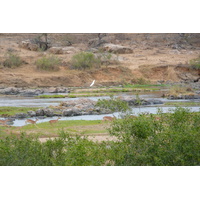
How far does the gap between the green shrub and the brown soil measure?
19.0 inches

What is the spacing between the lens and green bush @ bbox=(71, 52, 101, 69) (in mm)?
38062

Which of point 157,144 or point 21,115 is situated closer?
point 157,144

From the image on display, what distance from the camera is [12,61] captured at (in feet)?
124

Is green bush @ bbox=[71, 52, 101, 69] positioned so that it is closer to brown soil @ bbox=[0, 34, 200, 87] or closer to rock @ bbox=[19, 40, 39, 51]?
brown soil @ bbox=[0, 34, 200, 87]

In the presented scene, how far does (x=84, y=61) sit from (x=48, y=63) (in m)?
3.68

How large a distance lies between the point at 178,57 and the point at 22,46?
54.0 ft

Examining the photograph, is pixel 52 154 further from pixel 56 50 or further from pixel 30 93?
pixel 56 50

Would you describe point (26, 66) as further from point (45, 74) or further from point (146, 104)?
point (146, 104)

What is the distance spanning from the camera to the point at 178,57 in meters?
36.7

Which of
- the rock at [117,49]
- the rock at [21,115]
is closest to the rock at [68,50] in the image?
the rock at [117,49]

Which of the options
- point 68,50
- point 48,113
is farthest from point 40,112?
point 68,50

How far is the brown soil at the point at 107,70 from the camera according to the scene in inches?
1393

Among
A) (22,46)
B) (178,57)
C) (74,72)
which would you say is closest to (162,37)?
(178,57)

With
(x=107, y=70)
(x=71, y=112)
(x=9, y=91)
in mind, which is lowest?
(x=9, y=91)
